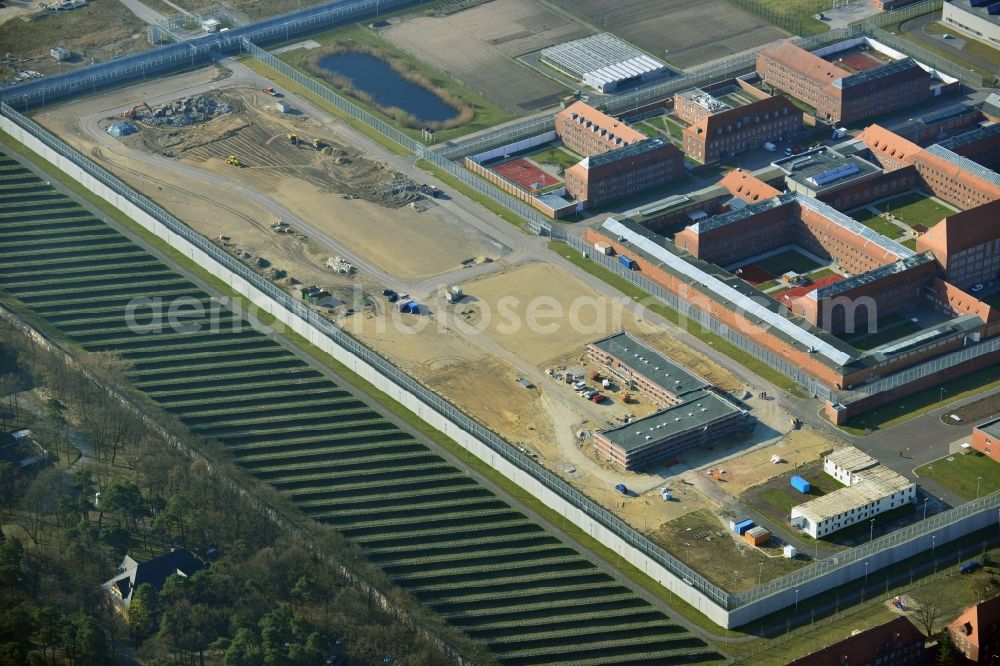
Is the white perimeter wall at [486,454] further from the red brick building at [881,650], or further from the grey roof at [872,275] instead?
the grey roof at [872,275]

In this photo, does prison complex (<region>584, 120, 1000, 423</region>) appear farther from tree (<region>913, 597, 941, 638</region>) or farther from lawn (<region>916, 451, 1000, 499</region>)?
tree (<region>913, 597, 941, 638</region>)

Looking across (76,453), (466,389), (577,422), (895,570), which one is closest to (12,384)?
(76,453)

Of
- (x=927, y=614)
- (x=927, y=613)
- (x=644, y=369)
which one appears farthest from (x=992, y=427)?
(x=644, y=369)

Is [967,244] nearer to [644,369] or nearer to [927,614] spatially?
[644,369]

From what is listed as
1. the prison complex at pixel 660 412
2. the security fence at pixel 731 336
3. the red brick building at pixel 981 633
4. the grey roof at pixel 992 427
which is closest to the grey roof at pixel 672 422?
the prison complex at pixel 660 412

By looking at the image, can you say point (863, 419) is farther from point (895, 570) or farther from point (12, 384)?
point (12, 384)

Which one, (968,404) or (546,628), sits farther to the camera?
(968,404)

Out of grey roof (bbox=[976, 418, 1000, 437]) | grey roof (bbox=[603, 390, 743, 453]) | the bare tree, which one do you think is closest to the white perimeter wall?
grey roof (bbox=[603, 390, 743, 453])

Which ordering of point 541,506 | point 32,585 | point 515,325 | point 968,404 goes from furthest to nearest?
point 515,325
point 968,404
point 541,506
point 32,585
